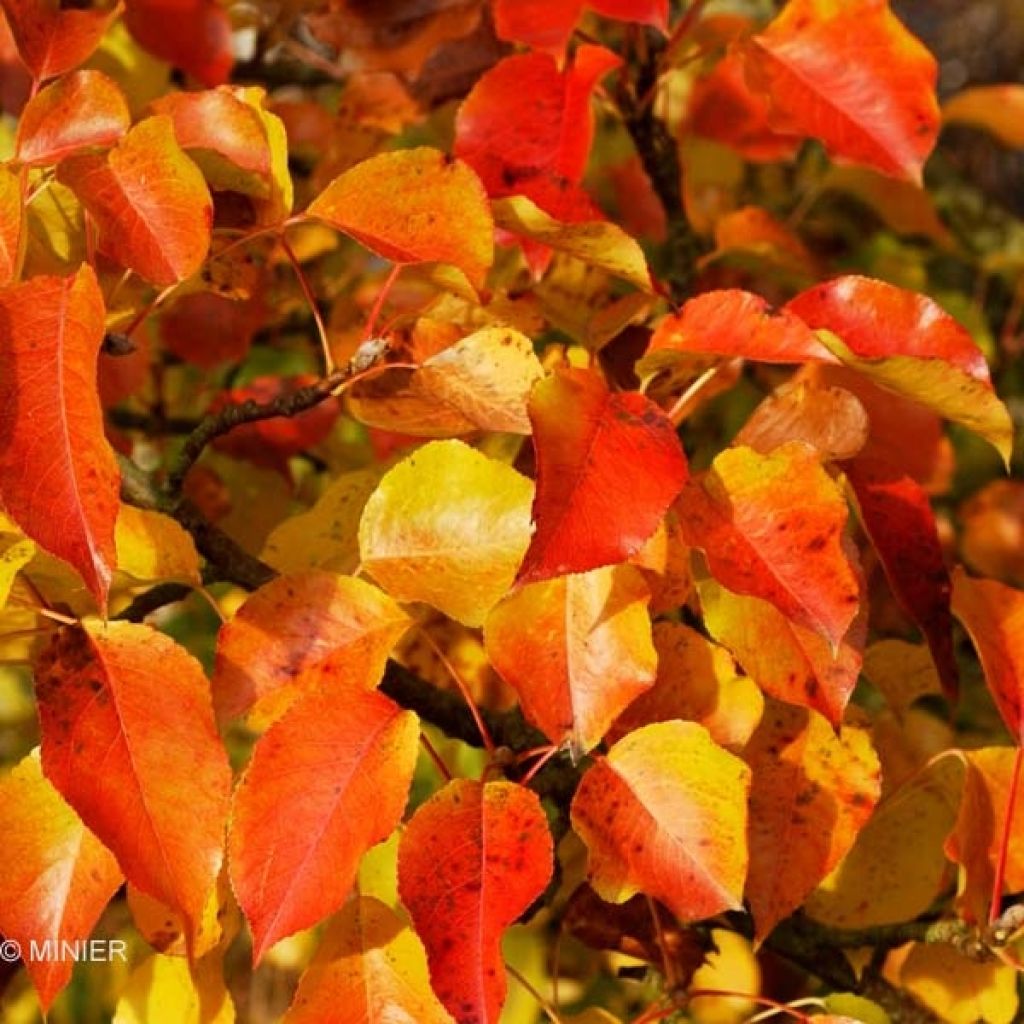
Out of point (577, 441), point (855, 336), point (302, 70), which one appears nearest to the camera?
point (577, 441)

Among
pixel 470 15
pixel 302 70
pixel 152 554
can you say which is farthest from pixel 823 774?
pixel 302 70

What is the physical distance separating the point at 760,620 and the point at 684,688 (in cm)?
6

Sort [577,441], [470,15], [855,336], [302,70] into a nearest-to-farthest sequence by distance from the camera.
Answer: [577,441], [855,336], [470,15], [302,70]

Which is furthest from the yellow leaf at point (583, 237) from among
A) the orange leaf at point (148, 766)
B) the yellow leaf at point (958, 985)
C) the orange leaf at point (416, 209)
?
the yellow leaf at point (958, 985)

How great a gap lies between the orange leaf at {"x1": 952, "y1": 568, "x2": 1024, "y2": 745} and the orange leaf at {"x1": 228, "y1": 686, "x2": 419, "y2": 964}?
26cm

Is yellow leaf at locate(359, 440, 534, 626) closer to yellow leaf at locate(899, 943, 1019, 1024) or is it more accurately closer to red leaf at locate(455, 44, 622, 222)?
red leaf at locate(455, 44, 622, 222)

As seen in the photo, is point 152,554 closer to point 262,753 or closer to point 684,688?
point 262,753

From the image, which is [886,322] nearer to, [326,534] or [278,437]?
[326,534]

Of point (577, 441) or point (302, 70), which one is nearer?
point (577, 441)

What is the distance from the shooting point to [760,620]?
68cm

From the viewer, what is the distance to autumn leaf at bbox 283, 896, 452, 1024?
63cm

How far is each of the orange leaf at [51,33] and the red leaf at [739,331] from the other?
334mm

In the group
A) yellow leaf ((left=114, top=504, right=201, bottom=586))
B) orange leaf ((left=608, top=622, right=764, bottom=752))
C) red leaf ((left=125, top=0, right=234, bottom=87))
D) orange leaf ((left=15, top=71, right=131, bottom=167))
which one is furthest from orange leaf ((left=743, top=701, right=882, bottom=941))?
red leaf ((left=125, top=0, right=234, bottom=87))

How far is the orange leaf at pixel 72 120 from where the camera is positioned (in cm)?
69
